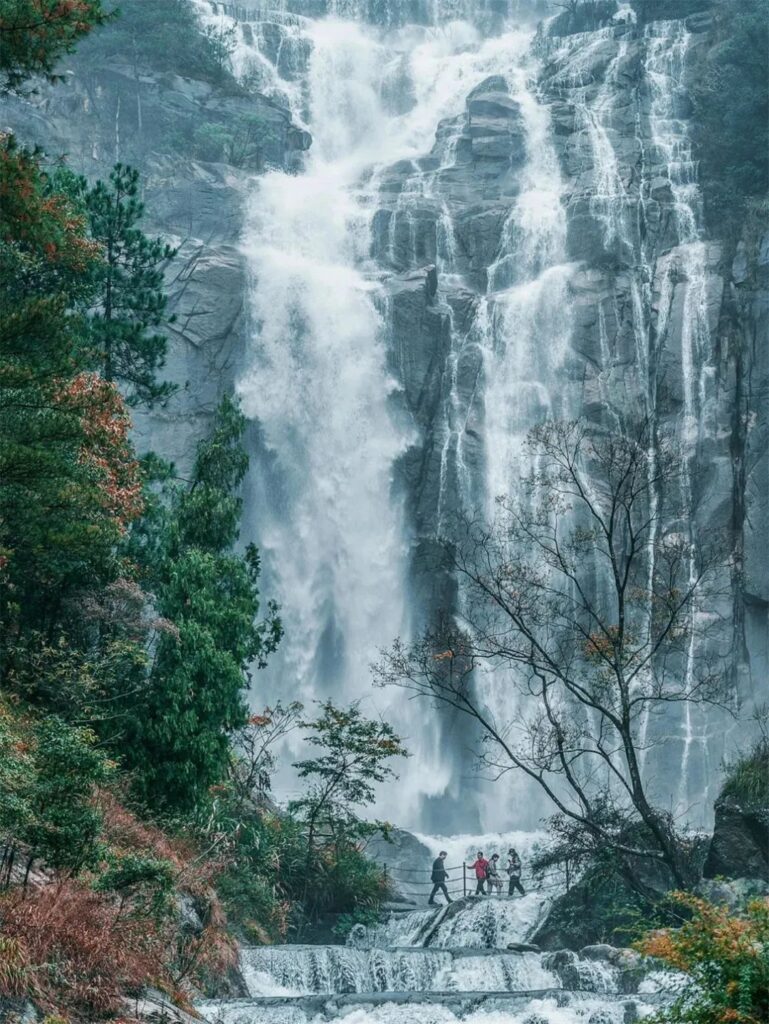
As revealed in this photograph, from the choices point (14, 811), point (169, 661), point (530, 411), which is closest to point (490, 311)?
point (530, 411)

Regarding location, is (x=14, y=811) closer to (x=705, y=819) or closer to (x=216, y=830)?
(x=216, y=830)

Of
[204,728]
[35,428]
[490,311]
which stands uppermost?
[490,311]

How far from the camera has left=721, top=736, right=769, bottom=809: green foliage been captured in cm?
1894

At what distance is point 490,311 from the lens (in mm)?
38969

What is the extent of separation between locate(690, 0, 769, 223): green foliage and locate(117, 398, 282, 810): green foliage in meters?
26.0

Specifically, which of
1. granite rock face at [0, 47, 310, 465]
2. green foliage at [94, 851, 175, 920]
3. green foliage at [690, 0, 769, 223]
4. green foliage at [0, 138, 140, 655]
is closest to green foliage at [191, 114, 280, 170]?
granite rock face at [0, 47, 310, 465]

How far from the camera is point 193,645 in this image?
56.3 feet

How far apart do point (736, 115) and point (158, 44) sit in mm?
23900

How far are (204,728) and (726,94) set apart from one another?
112 ft

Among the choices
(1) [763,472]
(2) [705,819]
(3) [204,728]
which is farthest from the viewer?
(1) [763,472]

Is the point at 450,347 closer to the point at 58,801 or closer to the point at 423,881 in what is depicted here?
the point at 423,881

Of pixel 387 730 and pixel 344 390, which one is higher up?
pixel 344 390

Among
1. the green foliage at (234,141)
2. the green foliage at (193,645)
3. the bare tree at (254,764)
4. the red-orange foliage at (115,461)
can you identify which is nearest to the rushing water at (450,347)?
the green foliage at (234,141)

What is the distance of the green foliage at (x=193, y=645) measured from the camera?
54.7 ft
